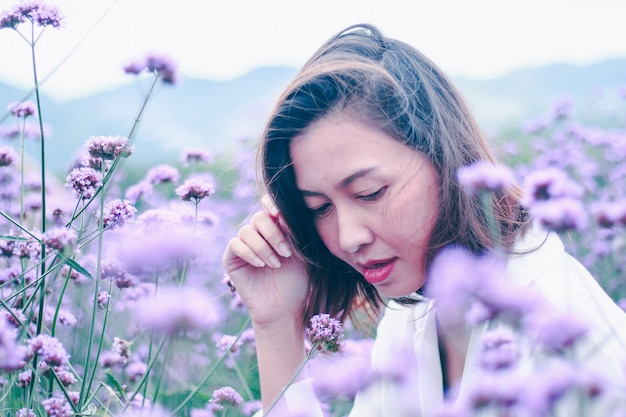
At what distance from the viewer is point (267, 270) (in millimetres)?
1505

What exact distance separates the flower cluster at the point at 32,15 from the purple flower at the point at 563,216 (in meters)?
0.81

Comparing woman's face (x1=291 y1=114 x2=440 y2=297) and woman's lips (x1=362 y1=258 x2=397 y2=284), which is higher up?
woman's face (x1=291 y1=114 x2=440 y2=297)

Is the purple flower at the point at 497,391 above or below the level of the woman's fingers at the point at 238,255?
above

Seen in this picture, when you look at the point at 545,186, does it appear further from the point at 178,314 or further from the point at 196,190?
the point at 196,190

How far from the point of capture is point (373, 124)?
49.8 inches

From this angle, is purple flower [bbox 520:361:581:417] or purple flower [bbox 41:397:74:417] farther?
purple flower [bbox 41:397:74:417]

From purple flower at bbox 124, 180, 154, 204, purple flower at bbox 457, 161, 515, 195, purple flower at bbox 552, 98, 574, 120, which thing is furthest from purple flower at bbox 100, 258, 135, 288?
purple flower at bbox 552, 98, 574, 120

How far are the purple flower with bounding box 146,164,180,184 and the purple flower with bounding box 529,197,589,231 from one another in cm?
102

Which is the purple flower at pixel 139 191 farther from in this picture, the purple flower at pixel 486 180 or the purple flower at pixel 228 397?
the purple flower at pixel 486 180

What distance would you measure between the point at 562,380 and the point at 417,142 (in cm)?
72

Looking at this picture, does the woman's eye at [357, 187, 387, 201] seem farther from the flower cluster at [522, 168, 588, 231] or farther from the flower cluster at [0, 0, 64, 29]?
the flower cluster at [0, 0, 64, 29]

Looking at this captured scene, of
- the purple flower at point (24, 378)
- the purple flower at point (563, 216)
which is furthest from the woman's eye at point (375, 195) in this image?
the purple flower at point (24, 378)

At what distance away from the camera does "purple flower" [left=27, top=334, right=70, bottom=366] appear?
864 mm

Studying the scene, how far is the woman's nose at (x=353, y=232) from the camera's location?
1169 millimetres
